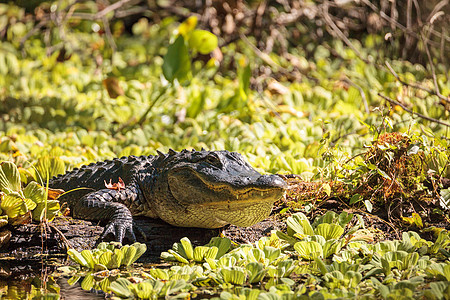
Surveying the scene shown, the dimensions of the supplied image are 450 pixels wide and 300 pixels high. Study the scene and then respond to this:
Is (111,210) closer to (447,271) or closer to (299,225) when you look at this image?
(299,225)

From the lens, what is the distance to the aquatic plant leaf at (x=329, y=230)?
126 inches

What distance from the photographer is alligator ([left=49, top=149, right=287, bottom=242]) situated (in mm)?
3150

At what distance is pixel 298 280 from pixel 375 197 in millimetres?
1127

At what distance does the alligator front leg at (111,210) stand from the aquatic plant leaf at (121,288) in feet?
2.33

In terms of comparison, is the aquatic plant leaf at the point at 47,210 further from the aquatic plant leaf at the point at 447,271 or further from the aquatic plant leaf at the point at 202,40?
the aquatic plant leaf at the point at 202,40

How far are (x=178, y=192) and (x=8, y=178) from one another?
3.18 ft

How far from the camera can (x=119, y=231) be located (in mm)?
3332

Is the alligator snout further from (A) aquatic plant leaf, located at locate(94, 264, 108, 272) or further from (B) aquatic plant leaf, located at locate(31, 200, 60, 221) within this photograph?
(B) aquatic plant leaf, located at locate(31, 200, 60, 221)

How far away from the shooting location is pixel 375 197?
12.1 feet

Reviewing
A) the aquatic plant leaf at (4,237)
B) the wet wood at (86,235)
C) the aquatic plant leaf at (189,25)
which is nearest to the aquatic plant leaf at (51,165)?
the wet wood at (86,235)

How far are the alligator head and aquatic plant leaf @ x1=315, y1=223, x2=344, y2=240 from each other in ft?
1.01

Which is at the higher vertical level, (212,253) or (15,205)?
(15,205)

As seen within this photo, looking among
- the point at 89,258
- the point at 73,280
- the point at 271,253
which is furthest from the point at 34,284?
the point at 271,253

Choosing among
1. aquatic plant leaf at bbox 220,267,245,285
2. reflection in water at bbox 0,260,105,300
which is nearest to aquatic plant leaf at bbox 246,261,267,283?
aquatic plant leaf at bbox 220,267,245,285
